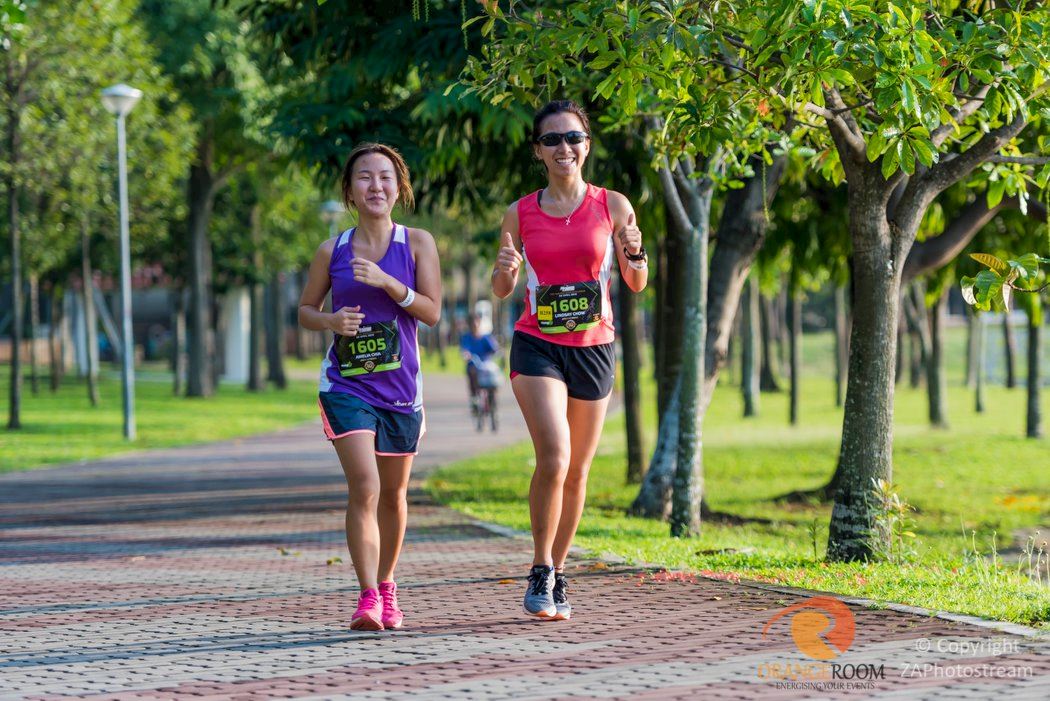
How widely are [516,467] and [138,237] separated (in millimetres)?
14096

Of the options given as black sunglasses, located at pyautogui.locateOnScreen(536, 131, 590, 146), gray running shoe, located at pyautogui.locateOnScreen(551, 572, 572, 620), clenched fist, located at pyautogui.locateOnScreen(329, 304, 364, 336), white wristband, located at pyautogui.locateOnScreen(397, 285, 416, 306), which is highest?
black sunglasses, located at pyautogui.locateOnScreen(536, 131, 590, 146)

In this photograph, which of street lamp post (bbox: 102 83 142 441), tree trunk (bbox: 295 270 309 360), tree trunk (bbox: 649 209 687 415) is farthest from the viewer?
tree trunk (bbox: 295 270 309 360)

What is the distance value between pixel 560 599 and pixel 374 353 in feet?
4.45

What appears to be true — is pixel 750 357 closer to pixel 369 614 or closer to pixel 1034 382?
pixel 1034 382

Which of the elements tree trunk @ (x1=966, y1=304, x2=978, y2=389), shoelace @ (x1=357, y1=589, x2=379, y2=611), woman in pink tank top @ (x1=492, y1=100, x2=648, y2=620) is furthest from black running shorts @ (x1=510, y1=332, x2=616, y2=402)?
tree trunk @ (x1=966, y1=304, x2=978, y2=389)

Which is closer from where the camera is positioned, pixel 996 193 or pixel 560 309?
pixel 560 309

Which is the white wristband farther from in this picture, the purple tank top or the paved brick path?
the paved brick path

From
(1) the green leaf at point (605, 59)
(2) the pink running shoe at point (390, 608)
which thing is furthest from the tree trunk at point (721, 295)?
(2) the pink running shoe at point (390, 608)

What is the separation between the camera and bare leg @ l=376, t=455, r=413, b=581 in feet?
20.5

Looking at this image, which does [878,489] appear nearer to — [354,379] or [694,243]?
[694,243]

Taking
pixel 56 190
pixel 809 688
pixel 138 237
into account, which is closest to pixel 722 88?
pixel 809 688

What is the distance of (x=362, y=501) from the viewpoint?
238 inches

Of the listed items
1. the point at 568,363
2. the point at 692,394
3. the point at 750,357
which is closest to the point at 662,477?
the point at 692,394

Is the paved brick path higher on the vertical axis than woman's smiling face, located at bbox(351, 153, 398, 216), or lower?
lower
